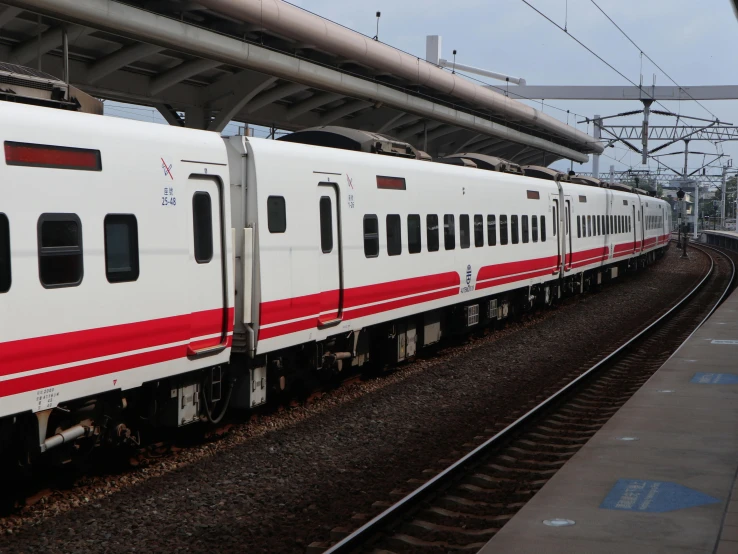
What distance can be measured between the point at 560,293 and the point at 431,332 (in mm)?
10202

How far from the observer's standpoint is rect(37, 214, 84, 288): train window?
727cm

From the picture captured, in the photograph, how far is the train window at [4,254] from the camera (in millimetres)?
6858

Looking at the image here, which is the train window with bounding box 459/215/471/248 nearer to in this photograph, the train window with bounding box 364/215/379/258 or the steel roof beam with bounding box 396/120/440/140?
the train window with bounding box 364/215/379/258

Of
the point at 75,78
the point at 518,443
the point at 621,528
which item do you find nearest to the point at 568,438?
the point at 518,443

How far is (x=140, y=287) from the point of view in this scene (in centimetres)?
835

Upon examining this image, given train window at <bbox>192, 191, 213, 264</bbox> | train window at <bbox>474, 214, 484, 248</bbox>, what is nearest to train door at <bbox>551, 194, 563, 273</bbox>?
train window at <bbox>474, 214, 484, 248</bbox>

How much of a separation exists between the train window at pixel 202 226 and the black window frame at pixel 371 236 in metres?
3.70

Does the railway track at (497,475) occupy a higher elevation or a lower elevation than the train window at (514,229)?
lower

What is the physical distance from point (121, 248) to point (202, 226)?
1316 millimetres

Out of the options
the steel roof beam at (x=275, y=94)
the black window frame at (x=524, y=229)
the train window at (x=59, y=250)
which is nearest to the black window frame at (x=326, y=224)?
the train window at (x=59, y=250)

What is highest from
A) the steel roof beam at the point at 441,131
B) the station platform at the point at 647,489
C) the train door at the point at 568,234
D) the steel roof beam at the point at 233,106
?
the steel roof beam at the point at 441,131

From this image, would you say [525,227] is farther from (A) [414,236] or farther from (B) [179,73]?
(B) [179,73]

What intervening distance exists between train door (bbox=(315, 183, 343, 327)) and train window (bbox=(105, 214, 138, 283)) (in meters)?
3.59

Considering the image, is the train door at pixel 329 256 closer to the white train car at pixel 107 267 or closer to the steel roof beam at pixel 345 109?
the white train car at pixel 107 267
